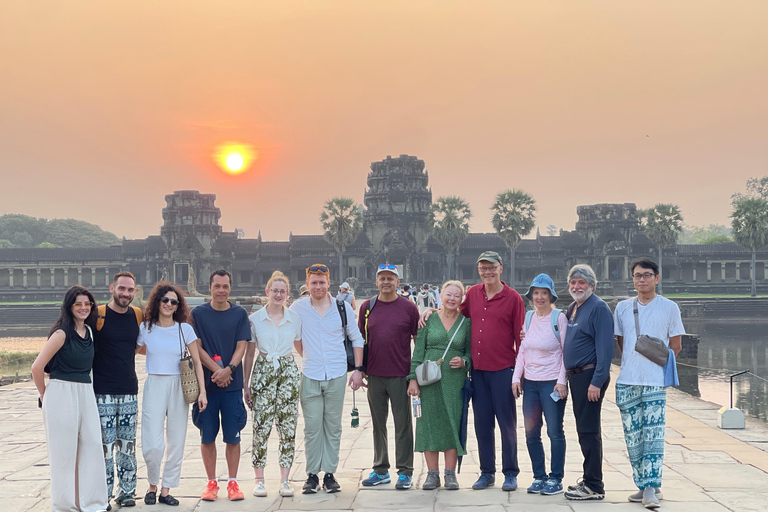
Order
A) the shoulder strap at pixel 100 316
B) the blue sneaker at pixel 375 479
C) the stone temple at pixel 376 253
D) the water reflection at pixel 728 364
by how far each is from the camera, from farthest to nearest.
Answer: the stone temple at pixel 376 253 < the water reflection at pixel 728 364 < the blue sneaker at pixel 375 479 < the shoulder strap at pixel 100 316

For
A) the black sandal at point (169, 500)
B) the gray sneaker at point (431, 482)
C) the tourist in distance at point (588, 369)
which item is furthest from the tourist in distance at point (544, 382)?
the black sandal at point (169, 500)

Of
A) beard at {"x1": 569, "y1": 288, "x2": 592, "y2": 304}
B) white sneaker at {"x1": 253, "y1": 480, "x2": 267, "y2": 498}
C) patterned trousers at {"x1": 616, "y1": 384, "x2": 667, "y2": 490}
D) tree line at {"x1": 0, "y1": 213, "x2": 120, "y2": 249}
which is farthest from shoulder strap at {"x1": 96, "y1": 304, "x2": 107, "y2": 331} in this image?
tree line at {"x1": 0, "y1": 213, "x2": 120, "y2": 249}

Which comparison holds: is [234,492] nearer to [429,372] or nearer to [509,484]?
[429,372]

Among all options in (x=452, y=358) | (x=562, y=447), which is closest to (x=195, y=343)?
(x=452, y=358)

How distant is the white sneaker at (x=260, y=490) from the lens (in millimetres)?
5828

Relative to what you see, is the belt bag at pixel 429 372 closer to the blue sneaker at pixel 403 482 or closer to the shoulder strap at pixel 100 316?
the blue sneaker at pixel 403 482

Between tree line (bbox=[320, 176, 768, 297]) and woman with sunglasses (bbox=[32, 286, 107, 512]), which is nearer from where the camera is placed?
woman with sunglasses (bbox=[32, 286, 107, 512])

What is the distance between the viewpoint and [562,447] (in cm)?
582

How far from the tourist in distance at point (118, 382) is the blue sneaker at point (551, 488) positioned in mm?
3178

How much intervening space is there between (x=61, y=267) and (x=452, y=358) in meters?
61.8

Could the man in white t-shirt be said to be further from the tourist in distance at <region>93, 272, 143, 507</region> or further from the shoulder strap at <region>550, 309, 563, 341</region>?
the tourist in distance at <region>93, 272, 143, 507</region>

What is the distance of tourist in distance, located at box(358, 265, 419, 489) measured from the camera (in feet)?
20.0

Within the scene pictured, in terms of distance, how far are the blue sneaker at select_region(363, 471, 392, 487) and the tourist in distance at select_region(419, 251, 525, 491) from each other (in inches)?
29.2

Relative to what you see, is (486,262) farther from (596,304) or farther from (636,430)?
(636,430)
